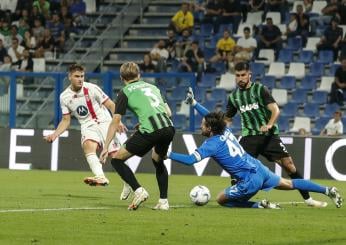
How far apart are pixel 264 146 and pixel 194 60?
13.5m

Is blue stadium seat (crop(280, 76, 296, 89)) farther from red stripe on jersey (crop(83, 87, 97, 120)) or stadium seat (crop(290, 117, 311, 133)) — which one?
red stripe on jersey (crop(83, 87, 97, 120))

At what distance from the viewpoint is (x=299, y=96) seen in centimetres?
2889

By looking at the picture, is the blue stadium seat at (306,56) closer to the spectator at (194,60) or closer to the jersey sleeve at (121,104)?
the spectator at (194,60)

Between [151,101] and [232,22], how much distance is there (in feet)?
56.1

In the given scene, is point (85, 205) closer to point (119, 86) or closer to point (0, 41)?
point (119, 86)

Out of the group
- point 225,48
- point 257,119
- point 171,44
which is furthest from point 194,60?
point 257,119

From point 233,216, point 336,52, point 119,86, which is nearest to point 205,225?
point 233,216

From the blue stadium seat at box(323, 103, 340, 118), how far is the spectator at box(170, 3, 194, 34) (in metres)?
5.09

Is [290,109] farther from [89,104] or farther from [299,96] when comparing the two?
[89,104]

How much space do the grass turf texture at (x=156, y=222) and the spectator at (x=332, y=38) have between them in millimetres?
11154

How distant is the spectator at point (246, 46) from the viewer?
2966cm

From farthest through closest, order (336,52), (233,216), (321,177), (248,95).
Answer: (336,52) → (321,177) → (248,95) → (233,216)

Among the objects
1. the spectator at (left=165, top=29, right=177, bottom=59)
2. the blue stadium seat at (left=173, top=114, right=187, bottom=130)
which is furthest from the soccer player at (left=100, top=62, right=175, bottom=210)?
the spectator at (left=165, top=29, right=177, bottom=59)

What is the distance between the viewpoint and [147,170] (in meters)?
24.8
